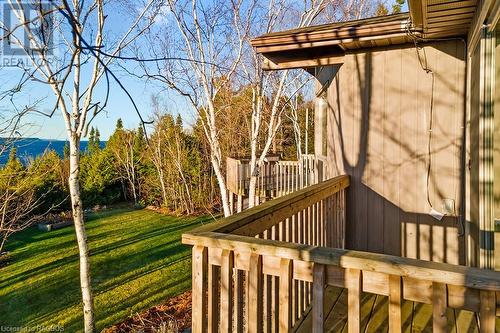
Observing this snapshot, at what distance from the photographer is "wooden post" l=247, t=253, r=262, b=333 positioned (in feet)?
5.55

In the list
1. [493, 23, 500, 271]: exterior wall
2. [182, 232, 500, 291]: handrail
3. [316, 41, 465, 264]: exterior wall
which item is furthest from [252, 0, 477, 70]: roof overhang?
[182, 232, 500, 291]: handrail

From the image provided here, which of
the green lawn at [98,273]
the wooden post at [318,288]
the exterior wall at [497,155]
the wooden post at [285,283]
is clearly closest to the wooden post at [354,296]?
the wooden post at [318,288]

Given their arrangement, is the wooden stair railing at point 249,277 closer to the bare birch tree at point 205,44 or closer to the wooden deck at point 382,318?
the wooden deck at point 382,318

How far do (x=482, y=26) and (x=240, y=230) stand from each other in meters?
2.09

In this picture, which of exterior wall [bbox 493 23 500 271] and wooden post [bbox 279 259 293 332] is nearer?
wooden post [bbox 279 259 293 332]

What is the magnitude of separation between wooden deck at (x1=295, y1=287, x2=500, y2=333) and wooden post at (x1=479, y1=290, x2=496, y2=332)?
130 centimetres

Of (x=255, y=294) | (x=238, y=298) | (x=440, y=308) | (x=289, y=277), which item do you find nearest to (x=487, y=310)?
(x=440, y=308)

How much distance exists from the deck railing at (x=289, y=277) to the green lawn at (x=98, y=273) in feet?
19.1

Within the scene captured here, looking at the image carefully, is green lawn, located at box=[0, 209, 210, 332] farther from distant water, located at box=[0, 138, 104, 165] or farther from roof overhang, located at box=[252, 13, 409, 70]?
roof overhang, located at box=[252, 13, 409, 70]

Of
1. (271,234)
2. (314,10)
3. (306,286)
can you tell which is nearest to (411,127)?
(306,286)

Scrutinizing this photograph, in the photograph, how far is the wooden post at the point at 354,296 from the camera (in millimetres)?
1487

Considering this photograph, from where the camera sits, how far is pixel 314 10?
7.96 m

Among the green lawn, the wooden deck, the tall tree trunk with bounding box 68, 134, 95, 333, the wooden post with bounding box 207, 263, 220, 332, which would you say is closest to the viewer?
the wooden post with bounding box 207, 263, 220, 332

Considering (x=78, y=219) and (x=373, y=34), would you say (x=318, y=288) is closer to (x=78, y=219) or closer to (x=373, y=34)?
(x=373, y=34)
